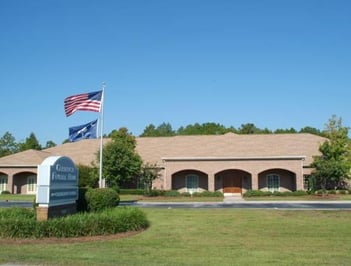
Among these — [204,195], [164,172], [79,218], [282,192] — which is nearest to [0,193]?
[164,172]

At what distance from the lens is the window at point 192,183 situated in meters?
41.5

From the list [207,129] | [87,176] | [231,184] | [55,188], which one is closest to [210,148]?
[231,184]

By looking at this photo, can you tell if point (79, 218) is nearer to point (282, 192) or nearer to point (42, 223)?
point (42, 223)

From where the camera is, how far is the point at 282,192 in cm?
3791

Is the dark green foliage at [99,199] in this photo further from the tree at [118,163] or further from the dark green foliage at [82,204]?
the tree at [118,163]

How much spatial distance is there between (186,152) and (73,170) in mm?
27573

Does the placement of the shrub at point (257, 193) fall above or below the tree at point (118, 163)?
below

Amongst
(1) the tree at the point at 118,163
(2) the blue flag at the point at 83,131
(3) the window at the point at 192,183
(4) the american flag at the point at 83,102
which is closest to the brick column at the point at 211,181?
(3) the window at the point at 192,183

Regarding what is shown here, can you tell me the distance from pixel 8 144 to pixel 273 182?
53.4 m

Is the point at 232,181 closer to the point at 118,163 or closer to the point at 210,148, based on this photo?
the point at 210,148

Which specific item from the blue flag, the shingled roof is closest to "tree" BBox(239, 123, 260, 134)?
the shingled roof

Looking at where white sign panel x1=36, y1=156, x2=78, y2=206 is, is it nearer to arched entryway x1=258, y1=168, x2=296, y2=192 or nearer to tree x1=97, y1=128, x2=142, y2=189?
tree x1=97, y1=128, x2=142, y2=189

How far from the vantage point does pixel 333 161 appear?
125 ft

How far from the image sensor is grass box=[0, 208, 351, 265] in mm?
9523
